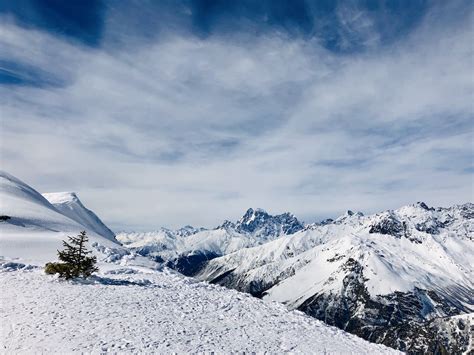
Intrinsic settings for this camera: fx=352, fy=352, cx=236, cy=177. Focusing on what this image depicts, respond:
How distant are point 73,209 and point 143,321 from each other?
361 ft

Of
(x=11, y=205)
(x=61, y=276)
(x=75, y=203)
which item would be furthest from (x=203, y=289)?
(x=75, y=203)

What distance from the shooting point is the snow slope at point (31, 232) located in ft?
149

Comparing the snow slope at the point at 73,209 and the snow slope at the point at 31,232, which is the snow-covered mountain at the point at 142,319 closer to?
the snow slope at the point at 31,232

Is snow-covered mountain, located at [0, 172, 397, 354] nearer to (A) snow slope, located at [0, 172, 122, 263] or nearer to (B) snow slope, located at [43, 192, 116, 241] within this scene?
(A) snow slope, located at [0, 172, 122, 263]

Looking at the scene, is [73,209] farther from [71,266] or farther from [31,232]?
[71,266]

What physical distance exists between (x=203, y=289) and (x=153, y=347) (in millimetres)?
14382

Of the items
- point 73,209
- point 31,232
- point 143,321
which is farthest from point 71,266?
point 73,209

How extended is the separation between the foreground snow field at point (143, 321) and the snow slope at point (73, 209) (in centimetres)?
8233

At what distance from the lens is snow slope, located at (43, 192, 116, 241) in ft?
365

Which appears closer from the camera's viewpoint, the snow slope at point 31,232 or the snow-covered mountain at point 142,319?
the snow-covered mountain at point 142,319

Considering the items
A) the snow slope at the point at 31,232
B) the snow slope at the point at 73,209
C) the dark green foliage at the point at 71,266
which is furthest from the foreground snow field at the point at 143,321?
the snow slope at the point at 73,209

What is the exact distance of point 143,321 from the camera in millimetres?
22453

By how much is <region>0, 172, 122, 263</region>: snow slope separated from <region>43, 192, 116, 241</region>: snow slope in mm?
36025

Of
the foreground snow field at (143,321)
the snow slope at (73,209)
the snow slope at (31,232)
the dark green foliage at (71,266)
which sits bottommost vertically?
the foreground snow field at (143,321)
